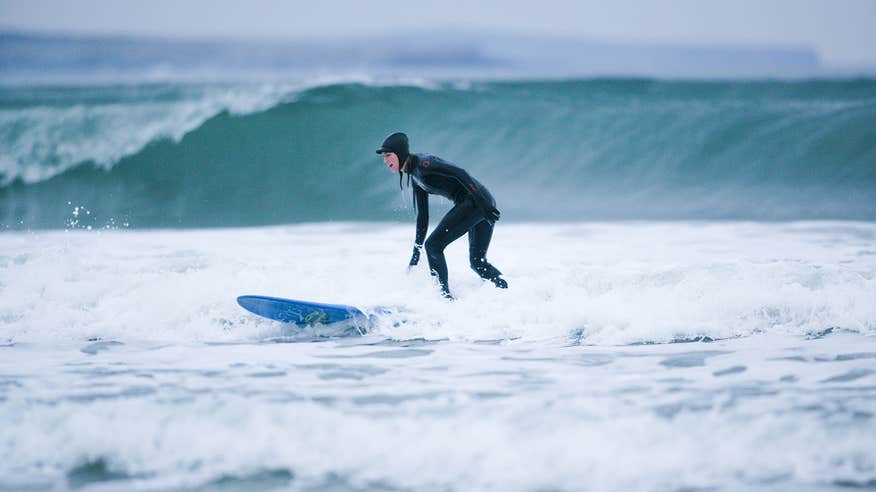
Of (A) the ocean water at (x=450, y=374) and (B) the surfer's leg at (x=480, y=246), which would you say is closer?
(A) the ocean water at (x=450, y=374)

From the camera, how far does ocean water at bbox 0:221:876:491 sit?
404cm

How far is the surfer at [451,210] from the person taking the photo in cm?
662

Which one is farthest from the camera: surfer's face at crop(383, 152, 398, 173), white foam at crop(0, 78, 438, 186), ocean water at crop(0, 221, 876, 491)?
white foam at crop(0, 78, 438, 186)

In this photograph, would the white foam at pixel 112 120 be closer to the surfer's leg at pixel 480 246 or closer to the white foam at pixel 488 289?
the white foam at pixel 488 289

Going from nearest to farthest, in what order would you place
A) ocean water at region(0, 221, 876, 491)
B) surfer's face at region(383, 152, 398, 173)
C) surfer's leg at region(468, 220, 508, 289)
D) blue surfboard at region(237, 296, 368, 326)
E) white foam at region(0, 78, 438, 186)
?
ocean water at region(0, 221, 876, 491) < surfer's face at region(383, 152, 398, 173) < blue surfboard at region(237, 296, 368, 326) < surfer's leg at region(468, 220, 508, 289) < white foam at region(0, 78, 438, 186)

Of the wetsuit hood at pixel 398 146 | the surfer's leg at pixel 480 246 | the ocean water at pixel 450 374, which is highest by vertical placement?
the wetsuit hood at pixel 398 146

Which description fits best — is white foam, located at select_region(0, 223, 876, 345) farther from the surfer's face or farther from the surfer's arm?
the surfer's face

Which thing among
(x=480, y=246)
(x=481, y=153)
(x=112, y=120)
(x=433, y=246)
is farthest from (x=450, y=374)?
(x=112, y=120)

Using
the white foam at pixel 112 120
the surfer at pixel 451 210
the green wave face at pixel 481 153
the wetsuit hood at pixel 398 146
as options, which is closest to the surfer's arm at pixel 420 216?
the surfer at pixel 451 210

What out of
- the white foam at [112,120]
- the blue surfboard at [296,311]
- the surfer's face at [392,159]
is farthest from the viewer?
the white foam at [112,120]

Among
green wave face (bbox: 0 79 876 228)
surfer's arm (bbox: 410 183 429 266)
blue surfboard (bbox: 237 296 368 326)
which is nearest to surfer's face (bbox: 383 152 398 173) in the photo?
surfer's arm (bbox: 410 183 429 266)

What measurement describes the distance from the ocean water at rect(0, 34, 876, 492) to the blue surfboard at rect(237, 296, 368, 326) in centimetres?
11

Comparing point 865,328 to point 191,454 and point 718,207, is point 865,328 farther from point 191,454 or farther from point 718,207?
point 718,207

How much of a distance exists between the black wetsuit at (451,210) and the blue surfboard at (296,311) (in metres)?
0.61
